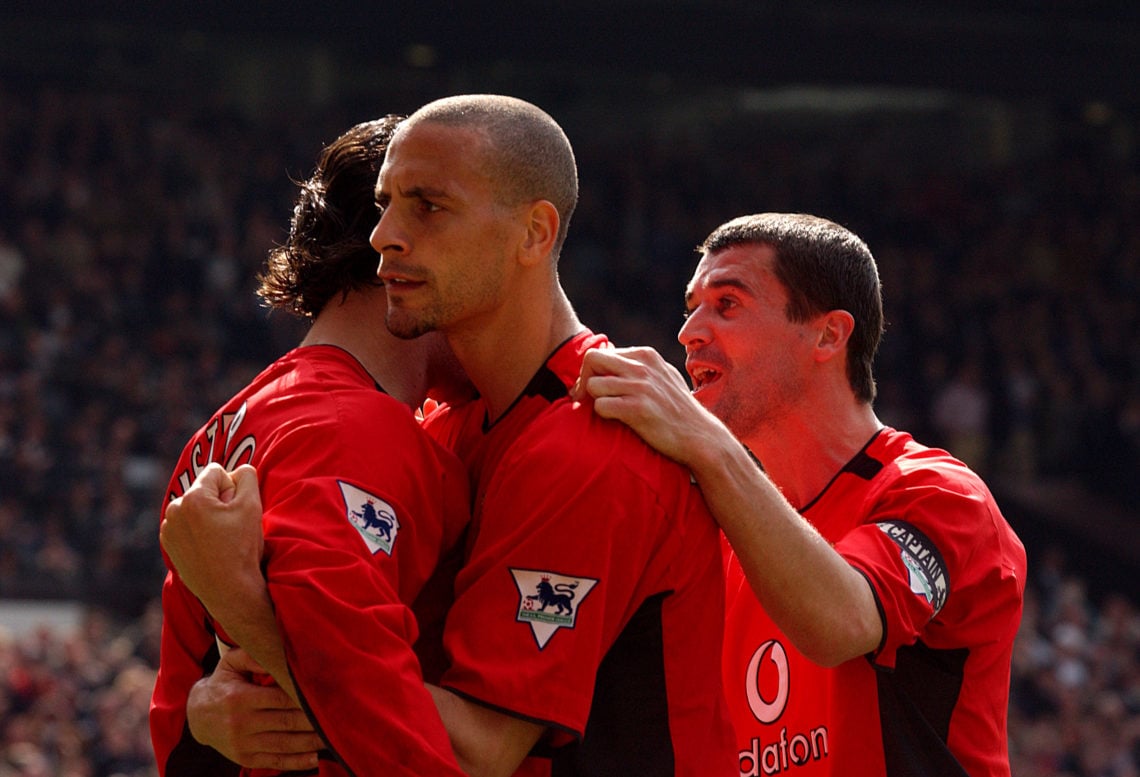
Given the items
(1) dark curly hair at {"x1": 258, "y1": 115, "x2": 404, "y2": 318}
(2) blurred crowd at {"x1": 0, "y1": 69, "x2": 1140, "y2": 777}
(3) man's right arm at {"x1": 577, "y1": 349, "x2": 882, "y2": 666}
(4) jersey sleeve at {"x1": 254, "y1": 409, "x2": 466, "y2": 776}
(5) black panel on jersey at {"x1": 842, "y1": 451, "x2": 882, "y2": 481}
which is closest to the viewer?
(4) jersey sleeve at {"x1": 254, "y1": 409, "x2": 466, "y2": 776}

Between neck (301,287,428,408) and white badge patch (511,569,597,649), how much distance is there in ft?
1.88

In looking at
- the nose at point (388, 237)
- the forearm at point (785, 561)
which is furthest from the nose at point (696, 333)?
the nose at point (388, 237)

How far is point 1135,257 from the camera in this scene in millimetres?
20562

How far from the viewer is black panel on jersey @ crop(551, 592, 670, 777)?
9.50ft

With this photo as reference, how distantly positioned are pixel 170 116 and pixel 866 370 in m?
17.6

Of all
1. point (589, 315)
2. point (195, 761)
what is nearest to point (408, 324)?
point (195, 761)

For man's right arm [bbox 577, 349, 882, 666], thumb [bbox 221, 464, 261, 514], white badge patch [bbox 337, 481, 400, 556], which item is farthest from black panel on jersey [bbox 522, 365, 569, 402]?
thumb [bbox 221, 464, 261, 514]

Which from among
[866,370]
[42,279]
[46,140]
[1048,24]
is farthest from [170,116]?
A: [866,370]

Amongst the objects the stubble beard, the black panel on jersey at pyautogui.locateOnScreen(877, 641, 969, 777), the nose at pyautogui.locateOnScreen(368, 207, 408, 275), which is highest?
the nose at pyautogui.locateOnScreen(368, 207, 408, 275)

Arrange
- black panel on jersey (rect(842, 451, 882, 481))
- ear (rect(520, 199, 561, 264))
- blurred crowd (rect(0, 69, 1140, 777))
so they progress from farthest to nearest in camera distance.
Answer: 1. blurred crowd (rect(0, 69, 1140, 777))
2. black panel on jersey (rect(842, 451, 882, 481))
3. ear (rect(520, 199, 561, 264))

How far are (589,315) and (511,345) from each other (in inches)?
623

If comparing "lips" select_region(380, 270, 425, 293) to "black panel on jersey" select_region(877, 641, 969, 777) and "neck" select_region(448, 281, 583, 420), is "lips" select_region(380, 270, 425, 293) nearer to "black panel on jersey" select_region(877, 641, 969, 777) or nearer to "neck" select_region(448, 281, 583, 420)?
"neck" select_region(448, 281, 583, 420)

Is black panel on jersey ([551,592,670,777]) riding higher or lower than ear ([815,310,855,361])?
lower

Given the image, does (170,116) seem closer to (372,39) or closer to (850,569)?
(372,39)
